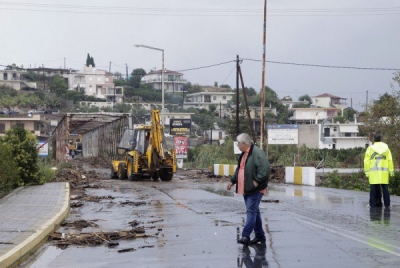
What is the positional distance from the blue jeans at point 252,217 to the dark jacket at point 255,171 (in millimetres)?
116

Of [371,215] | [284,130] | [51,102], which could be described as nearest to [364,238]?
[371,215]

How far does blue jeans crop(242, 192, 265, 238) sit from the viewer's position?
430 inches

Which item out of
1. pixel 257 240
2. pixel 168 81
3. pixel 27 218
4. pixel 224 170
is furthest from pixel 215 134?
pixel 257 240

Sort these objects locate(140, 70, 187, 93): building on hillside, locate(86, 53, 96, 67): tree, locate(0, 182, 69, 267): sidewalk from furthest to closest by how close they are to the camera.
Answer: locate(140, 70, 187, 93): building on hillside < locate(86, 53, 96, 67): tree < locate(0, 182, 69, 267): sidewalk

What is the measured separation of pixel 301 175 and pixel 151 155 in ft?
24.6

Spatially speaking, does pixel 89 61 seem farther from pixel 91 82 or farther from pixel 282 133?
pixel 282 133

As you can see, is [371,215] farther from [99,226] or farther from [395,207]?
[99,226]

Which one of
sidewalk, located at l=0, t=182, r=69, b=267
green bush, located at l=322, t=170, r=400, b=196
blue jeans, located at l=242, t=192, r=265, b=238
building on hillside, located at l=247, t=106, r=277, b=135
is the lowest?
green bush, located at l=322, t=170, r=400, b=196

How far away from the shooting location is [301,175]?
1209 inches

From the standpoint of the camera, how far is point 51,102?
10944cm

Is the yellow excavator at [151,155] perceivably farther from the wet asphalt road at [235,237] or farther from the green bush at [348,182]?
the wet asphalt road at [235,237]

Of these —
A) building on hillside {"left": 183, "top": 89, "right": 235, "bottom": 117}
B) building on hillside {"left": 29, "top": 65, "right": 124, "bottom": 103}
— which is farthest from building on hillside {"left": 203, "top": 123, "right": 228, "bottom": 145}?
building on hillside {"left": 29, "top": 65, "right": 124, "bottom": 103}

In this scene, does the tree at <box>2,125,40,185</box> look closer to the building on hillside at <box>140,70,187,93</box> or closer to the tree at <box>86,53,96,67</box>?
the building on hillside at <box>140,70,187,93</box>

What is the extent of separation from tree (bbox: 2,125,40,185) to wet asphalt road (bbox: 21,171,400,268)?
596 centimetres
